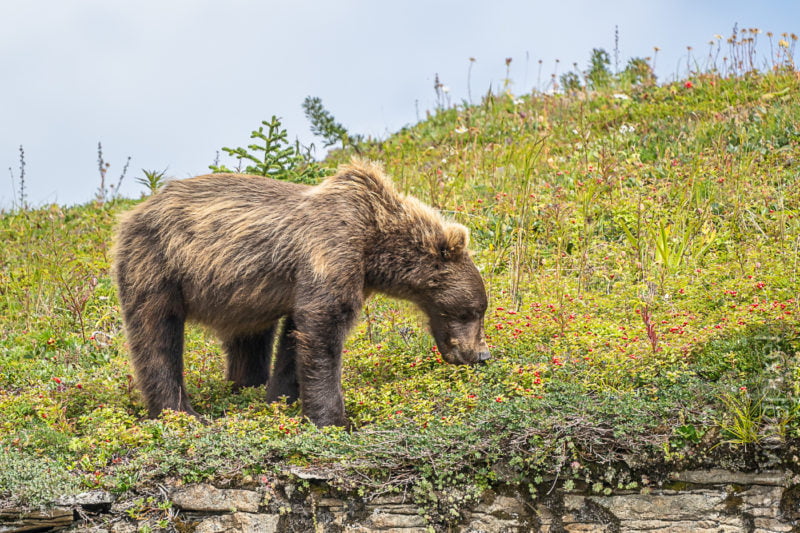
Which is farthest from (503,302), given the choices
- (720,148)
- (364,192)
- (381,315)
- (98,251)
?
(98,251)

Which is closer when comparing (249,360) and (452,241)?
(452,241)

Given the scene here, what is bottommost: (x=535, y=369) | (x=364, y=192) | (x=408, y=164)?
(x=535, y=369)

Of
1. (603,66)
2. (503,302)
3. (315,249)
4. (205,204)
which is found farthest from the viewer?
(603,66)

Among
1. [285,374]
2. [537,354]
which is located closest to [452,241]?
[537,354]

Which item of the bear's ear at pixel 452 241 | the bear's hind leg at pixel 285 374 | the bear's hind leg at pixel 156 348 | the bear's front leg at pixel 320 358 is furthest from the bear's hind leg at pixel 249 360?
the bear's ear at pixel 452 241

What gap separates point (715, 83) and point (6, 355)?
11.5 metres

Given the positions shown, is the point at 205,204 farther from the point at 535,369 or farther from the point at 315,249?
the point at 535,369

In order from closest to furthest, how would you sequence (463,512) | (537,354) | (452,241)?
(463,512) < (452,241) < (537,354)

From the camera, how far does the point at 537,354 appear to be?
6.65 m

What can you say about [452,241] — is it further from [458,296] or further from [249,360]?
[249,360]

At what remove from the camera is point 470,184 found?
11.4m

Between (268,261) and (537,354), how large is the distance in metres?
2.24

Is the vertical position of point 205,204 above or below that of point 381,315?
above

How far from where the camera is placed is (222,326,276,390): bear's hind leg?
7.27 metres
